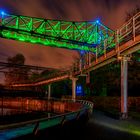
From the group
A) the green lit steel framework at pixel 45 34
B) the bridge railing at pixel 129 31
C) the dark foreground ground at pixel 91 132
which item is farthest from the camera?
the green lit steel framework at pixel 45 34

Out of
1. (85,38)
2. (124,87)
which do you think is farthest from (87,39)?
(124,87)

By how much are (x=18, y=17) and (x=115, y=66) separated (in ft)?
123

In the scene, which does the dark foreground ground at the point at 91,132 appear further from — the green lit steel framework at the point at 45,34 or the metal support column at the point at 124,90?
the green lit steel framework at the point at 45,34

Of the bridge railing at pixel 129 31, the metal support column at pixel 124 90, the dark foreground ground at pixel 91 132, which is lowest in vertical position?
the dark foreground ground at pixel 91 132

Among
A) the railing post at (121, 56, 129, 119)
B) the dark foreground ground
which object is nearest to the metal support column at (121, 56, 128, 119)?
the railing post at (121, 56, 129, 119)

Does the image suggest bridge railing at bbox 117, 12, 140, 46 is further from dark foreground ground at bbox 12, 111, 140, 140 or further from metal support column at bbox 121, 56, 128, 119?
dark foreground ground at bbox 12, 111, 140, 140

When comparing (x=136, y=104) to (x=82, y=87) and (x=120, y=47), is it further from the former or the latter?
(x=82, y=87)

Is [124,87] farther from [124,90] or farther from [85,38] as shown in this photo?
[85,38]

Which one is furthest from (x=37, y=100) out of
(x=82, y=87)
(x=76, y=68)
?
(x=76, y=68)

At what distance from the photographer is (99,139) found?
13.5 meters

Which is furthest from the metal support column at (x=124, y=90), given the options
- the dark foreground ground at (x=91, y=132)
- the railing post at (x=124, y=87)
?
the dark foreground ground at (x=91, y=132)

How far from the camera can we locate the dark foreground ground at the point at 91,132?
42.7ft

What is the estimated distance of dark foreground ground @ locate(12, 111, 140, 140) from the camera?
1301 centimetres

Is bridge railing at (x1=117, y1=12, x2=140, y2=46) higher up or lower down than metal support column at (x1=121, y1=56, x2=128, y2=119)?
higher up
